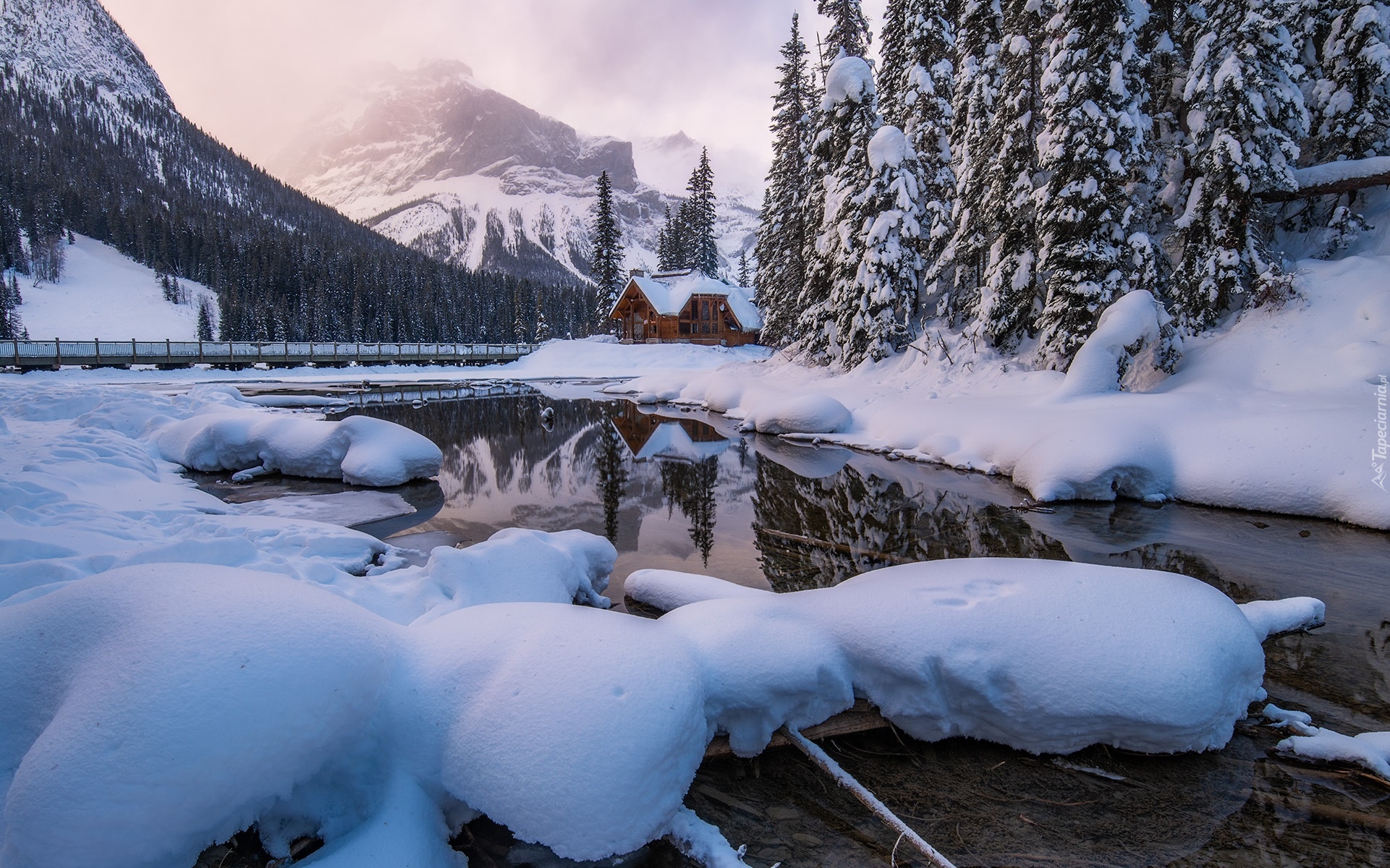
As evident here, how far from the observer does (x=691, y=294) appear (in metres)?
48.4

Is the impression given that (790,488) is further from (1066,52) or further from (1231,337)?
(1066,52)

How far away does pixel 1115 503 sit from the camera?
383 inches

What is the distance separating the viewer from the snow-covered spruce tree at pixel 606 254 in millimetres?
49188

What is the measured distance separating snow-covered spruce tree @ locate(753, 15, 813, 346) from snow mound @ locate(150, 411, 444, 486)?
22644 millimetres

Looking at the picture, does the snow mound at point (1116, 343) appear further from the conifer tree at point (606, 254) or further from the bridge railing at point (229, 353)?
the bridge railing at point (229, 353)

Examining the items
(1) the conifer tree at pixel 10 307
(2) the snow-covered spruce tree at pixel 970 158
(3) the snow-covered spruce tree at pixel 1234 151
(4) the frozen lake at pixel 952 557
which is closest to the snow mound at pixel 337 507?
(4) the frozen lake at pixel 952 557

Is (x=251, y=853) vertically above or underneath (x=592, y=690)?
underneath

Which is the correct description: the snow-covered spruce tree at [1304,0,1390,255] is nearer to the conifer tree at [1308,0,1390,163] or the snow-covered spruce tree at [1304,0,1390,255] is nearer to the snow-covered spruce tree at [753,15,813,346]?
the conifer tree at [1308,0,1390,163]

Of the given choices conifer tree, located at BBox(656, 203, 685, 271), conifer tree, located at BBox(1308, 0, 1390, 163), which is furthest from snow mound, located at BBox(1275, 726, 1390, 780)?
conifer tree, located at BBox(656, 203, 685, 271)

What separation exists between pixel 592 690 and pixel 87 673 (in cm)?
202

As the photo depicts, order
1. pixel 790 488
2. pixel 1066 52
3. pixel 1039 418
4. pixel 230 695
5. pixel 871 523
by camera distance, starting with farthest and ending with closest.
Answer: pixel 1066 52, pixel 1039 418, pixel 790 488, pixel 871 523, pixel 230 695

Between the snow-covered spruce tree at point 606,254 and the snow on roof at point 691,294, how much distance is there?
178 centimetres

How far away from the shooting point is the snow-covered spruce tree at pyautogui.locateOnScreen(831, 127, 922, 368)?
68.6 ft

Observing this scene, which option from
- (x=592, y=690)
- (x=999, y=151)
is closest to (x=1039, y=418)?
(x=999, y=151)
